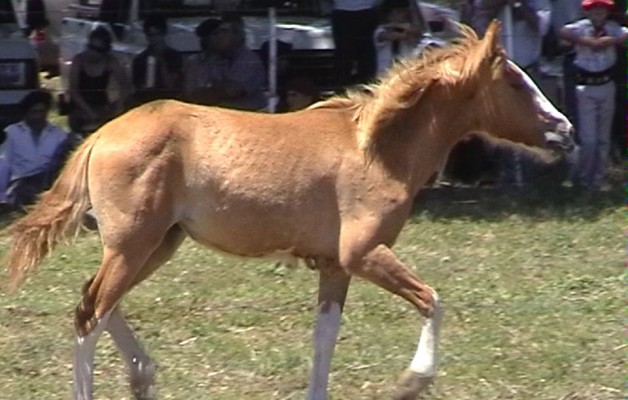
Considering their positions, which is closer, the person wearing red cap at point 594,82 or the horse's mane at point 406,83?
the horse's mane at point 406,83

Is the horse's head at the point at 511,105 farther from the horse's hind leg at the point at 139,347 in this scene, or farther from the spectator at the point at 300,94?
the spectator at the point at 300,94

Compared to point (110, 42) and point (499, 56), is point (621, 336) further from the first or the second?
point (110, 42)

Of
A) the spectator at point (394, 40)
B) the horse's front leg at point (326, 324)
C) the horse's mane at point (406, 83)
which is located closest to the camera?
the horse's front leg at point (326, 324)

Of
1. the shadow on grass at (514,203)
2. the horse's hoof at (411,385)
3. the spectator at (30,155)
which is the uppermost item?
the horse's hoof at (411,385)

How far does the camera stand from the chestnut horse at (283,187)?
5984 millimetres

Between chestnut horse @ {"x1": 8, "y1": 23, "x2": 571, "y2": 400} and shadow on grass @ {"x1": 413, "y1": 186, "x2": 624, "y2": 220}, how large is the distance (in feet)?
13.6

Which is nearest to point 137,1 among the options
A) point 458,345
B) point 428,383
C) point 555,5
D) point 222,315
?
point 555,5

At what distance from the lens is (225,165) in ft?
20.0

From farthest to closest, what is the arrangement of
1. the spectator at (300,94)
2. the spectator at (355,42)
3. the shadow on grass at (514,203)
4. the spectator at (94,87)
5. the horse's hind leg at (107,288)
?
1. the spectator at (355,42)
2. the spectator at (94,87)
3. the spectator at (300,94)
4. the shadow on grass at (514,203)
5. the horse's hind leg at (107,288)

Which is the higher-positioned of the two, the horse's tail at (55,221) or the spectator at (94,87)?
the horse's tail at (55,221)

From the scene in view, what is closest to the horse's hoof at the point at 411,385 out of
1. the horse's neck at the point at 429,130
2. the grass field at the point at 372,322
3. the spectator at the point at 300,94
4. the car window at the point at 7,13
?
the grass field at the point at 372,322

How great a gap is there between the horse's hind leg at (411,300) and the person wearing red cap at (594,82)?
5.44 meters

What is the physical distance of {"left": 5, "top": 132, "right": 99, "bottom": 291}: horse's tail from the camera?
20.2 ft

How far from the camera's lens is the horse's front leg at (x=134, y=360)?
6.28m
